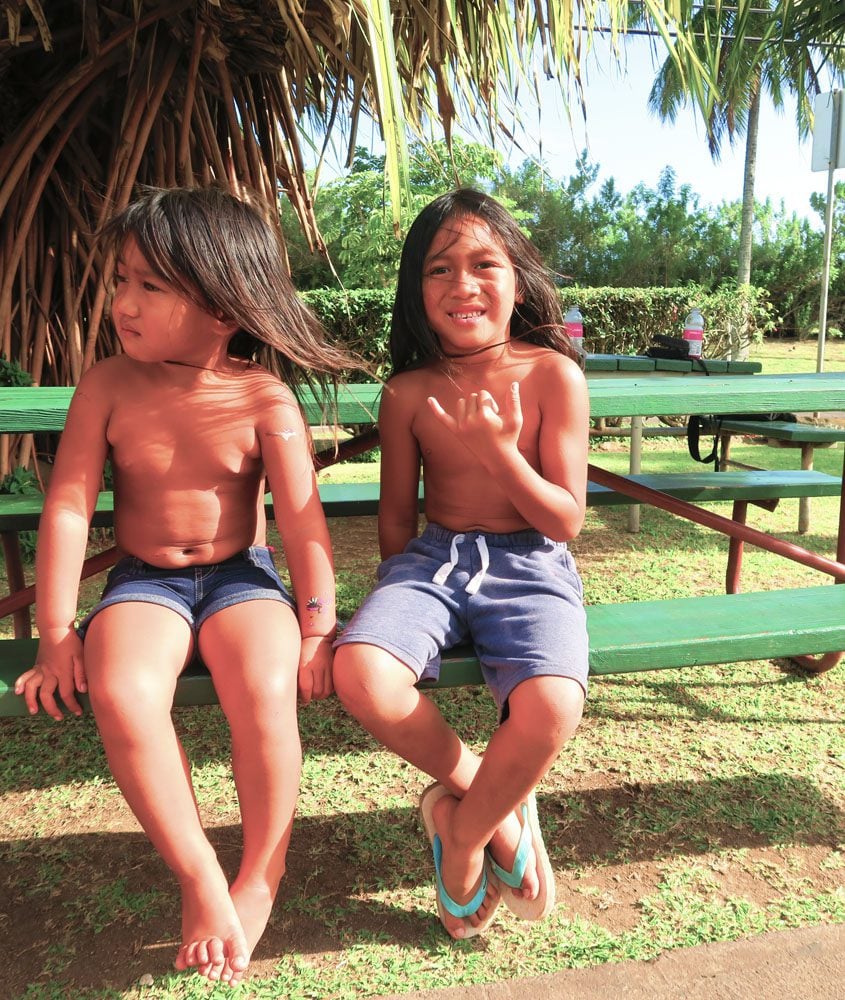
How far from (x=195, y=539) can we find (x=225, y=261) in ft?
1.84

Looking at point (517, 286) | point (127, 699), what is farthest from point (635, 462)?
point (127, 699)

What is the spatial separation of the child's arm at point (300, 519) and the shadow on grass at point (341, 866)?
1.93ft

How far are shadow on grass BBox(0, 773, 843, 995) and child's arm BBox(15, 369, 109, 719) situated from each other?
0.50m

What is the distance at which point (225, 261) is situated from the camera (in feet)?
5.60

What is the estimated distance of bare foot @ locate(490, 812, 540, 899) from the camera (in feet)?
5.31

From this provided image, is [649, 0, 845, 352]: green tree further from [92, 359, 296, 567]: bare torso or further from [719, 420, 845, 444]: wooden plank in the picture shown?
[92, 359, 296, 567]: bare torso

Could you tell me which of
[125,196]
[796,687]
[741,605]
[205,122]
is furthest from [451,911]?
[205,122]

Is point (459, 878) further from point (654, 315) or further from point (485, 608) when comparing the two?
point (654, 315)

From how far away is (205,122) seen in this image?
3.65 meters

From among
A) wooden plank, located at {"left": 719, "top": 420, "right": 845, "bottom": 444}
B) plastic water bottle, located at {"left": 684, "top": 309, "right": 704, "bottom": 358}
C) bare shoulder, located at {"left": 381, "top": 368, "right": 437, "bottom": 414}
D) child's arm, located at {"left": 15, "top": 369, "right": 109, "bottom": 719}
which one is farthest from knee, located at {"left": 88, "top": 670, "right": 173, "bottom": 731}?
plastic water bottle, located at {"left": 684, "top": 309, "right": 704, "bottom": 358}

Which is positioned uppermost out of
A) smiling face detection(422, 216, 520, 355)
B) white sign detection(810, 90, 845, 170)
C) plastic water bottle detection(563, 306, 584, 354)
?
white sign detection(810, 90, 845, 170)

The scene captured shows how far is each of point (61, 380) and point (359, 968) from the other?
3.64 meters

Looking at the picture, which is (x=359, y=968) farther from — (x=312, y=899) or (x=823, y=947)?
(x=823, y=947)

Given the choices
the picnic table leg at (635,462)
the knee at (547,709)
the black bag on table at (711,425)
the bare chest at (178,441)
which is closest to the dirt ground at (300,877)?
the knee at (547,709)
